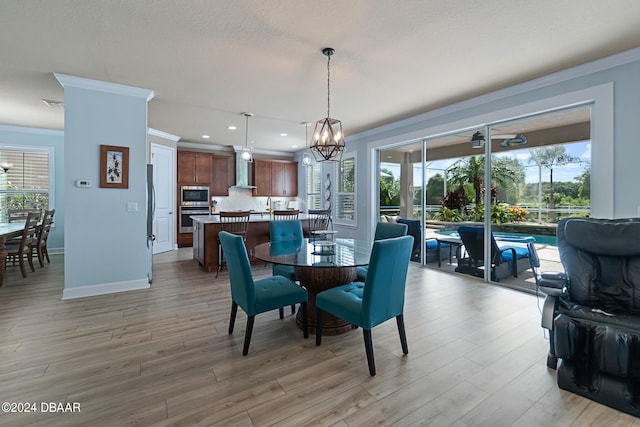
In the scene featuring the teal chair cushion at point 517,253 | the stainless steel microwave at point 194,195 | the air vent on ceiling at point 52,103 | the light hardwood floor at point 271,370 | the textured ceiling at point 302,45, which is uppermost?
the air vent on ceiling at point 52,103

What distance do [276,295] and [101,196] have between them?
9.62 ft

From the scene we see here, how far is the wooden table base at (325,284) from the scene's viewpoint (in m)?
2.76

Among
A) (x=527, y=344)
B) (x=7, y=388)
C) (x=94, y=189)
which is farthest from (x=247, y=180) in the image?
(x=527, y=344)

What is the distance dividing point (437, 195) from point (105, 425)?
16.8 ft

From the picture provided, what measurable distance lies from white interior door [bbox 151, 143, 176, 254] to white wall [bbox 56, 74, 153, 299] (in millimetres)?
2658

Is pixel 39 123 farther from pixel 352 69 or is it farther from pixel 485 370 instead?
pixel 485 370

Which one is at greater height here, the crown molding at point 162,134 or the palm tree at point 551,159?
the crown molding at point 162,134

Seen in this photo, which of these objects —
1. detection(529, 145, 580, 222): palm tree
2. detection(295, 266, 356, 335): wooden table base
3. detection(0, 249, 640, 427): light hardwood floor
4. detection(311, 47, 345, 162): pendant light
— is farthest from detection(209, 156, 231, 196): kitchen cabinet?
detection(529, 145, 580, 222): palm tree

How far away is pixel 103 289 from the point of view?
382cm

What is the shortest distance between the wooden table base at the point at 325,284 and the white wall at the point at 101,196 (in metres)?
2.61

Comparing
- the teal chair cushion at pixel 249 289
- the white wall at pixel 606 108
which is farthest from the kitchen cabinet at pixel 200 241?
the white wall at pixel 606 108

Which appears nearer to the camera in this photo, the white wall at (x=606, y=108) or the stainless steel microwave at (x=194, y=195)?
the white wall at (x=606, y=108)

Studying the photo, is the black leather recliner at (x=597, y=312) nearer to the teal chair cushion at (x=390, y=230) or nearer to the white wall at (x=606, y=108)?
the white wall at (x=606, y=108)

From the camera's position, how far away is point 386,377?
6.78 ft
